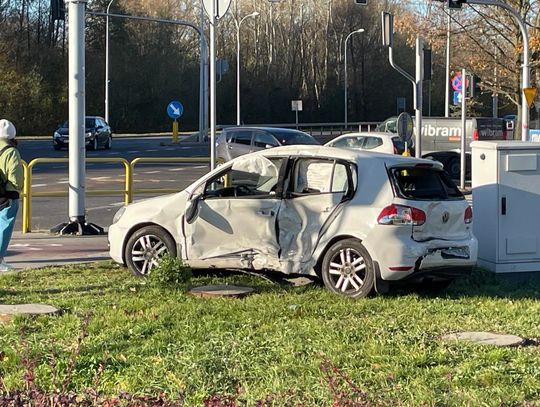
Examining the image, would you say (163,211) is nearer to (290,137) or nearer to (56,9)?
(290,137)

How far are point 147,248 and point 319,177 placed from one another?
86.4 inches

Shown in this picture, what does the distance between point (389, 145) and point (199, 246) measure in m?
16.8

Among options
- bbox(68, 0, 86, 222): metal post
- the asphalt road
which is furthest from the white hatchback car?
the asphalt road

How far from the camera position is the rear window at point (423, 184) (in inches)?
367

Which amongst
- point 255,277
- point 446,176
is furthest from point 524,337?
point 255,277

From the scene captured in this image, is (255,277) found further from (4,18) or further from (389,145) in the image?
(4,18)

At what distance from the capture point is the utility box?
424 inches

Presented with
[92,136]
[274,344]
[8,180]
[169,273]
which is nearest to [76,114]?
[8,180]

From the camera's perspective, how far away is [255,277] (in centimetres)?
1040

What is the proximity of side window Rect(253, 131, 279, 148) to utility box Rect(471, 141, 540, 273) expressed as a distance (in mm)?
19091

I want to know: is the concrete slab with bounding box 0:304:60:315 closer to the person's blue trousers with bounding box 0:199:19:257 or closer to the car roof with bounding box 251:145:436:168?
the person's blue trousers with bounding box 0:199:19:257

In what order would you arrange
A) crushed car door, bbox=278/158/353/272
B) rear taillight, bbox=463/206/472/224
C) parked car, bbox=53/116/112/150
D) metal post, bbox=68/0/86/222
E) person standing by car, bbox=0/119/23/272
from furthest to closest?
parked car, bbox=53/116/112/150 < metal post, bbox=68/0/86/222 < person standing by car, bbox=0/119/23/272 < rear taillight, bbox=463/206/472/224 < crushed car door, bbox=278/158/353/272

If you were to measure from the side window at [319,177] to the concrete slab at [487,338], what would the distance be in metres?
2.51

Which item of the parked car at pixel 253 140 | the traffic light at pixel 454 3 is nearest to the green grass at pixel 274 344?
the traffic light at pixel 454 3
